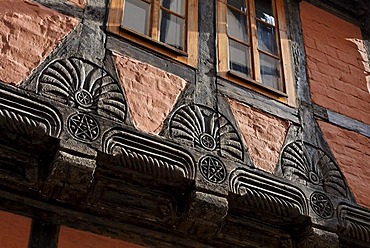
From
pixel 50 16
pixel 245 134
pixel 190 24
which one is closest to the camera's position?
pixel 50 16

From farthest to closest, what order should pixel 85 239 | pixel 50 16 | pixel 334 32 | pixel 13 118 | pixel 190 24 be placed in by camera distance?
pixel 334 32 → pixel 190 24 → pixel 50 16 → pixel 85 239 → pixel 13 118

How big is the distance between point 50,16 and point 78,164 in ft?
3.76

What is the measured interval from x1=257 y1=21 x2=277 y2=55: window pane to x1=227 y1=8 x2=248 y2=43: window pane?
15cm

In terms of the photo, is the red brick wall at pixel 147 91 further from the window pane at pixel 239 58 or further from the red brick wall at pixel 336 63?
the red brick wall at pixel 336 63

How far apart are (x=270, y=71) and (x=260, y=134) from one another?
31.7 inches

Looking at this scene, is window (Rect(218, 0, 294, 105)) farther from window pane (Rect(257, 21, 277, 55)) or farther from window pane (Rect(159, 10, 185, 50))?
window pane (Rect(159, 10, 185, 50))

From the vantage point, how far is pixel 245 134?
16.0 ft

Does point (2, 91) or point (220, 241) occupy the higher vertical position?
point (2, 91)

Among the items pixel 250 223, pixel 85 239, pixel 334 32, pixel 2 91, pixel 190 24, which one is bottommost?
pixel 85 239

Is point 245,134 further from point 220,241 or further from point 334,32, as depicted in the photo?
point 334,32

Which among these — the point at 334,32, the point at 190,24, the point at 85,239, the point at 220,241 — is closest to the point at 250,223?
the point at 220,241

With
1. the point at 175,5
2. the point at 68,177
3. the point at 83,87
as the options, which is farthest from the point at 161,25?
the point at 68,177

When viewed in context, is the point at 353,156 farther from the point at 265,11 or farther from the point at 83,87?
the point at 83,87

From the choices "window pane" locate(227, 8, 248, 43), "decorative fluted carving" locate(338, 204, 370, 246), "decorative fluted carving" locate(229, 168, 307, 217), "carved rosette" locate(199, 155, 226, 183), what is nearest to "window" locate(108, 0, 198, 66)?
"window pane" locate(227, 8, 248, 43)
